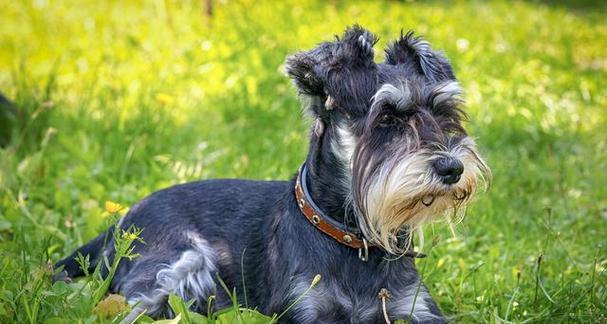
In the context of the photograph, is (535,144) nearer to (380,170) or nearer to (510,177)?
(510,177)

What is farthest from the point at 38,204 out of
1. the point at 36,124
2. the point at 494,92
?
the point at 494,92

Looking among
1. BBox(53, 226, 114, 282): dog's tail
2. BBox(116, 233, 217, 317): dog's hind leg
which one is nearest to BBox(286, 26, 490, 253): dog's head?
BBox(116, 233, 217, 317): dog's hind leg

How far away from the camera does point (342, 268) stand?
321 cm

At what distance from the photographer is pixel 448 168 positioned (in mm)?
2824

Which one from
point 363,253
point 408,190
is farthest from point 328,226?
point 408,190

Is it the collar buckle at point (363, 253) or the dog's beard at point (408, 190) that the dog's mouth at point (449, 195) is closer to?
the dog's beard at point (408, 190)

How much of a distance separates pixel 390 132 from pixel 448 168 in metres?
0.30

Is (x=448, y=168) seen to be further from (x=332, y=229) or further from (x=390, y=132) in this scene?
(x=332, y=229)

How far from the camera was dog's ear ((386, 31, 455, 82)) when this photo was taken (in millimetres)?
3275

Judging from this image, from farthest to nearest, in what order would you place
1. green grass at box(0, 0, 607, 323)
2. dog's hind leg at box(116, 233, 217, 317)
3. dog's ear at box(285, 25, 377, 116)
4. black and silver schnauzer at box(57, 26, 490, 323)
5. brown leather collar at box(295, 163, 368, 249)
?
green grass at box(0, 0, 607, 323)
dog's hind leg at box(116, 233, 217, 317)
brown leather collar at box(295, 163, 368, 249)
dog's ear at box(285, 25, 377, 116)
black and silver schnauzer at box(57, 26, 490, 323)

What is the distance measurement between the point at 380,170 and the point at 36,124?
3.45 metres

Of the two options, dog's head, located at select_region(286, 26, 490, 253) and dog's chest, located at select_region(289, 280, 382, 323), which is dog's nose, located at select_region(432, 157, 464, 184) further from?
dog's chest, located at select_region(289, 280, 382, 323)

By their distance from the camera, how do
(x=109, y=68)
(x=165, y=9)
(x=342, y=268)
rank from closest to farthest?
(x=342, y=268)
(x=109, y=68)
(x=165, y=9)

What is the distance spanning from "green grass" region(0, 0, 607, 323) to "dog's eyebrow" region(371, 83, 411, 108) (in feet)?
2.06
